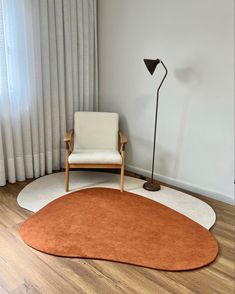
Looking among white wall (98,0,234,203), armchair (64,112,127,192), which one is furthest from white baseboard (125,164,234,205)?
armchair (64,112,127,192)

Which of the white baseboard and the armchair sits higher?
the armchair

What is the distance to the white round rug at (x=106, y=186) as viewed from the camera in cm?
254

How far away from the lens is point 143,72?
316 cm

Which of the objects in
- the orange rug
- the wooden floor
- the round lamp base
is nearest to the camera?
the wooden floor

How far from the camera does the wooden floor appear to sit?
5.44ft

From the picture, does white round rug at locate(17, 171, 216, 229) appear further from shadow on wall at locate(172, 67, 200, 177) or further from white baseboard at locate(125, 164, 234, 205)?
shadow on wall at locate(172, 67, 200, 177)

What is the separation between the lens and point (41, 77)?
304cm

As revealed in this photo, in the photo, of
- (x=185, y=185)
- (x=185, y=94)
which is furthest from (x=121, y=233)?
(x=185, y=94)

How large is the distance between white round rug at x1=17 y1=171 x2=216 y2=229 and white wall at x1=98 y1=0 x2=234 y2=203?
277 millimetres

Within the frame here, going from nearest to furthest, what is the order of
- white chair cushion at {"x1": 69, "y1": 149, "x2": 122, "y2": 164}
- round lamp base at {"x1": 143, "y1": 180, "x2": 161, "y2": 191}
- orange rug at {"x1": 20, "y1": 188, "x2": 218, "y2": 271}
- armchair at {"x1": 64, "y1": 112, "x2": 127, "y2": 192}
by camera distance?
orange rug at {"x1": 20, "y1": 188, "x2": 218, "y2": 271}, white chair cushion at {"x1": 69, "y1": 149, "x2": 122, "y2": 164}, round lamp base at {"x1": 143, "y1": 180, "x2": 161, "y2": 191}, armchair at {"x1": 64, "y1": 112, "x2": 127, "y2": 192}

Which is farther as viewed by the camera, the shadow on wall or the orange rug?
the shadow on wall

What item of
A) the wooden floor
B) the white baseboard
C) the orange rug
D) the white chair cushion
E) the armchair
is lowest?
the wooden floor

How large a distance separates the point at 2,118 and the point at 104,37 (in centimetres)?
165

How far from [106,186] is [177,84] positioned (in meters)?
1.37
